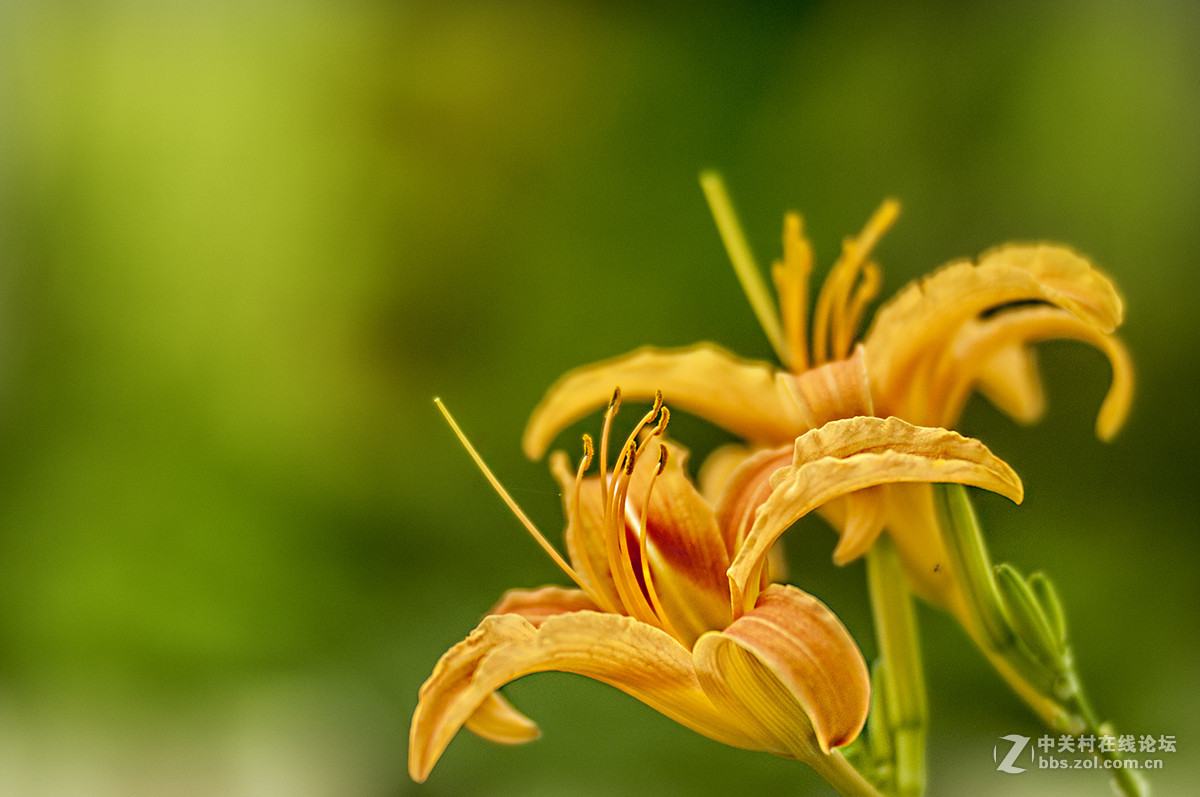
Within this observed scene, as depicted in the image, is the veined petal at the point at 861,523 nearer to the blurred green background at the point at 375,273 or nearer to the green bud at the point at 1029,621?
the green bud at the point at 1029,621

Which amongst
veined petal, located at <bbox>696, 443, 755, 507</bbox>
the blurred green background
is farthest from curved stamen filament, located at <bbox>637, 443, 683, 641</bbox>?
the blurred green background

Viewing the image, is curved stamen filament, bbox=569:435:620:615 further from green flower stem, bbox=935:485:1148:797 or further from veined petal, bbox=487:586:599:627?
green flower stem, bbox=935:485:1148:797

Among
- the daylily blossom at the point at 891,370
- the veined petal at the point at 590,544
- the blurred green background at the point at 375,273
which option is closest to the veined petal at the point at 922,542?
the daylily blossom at the point at 891,370

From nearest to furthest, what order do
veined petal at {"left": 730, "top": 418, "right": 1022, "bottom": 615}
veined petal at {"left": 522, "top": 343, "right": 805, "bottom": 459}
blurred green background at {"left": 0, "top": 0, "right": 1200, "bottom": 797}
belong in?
veined petal at {"left": 730, "top": 418, "right": 1022, "bottom": 615} < veined petal at {"left": 522, "top": 343, "right": 805, "bottom": 459} < blurred green background at {"left": 0, "top": 0, "right": 1200, "bottom": 797}

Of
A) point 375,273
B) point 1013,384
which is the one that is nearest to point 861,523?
point 1013,384

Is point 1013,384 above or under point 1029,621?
above

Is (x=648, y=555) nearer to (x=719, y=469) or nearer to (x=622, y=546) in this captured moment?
(x=622, y=546)

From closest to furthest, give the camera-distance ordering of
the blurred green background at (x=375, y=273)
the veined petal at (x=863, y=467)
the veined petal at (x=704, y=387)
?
the veined petal at (x=863, y=467) → the veined petal at (x=704, y=387) → the blurred green background at (x=375, y=273)
